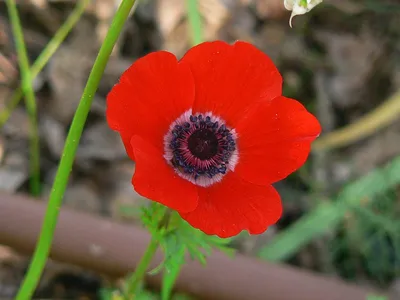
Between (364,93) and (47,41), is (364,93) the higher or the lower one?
the higher one

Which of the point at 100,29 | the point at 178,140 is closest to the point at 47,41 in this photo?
the point at 100,29

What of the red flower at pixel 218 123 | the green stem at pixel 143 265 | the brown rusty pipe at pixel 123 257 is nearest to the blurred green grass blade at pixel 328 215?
the brown rusty pipe at pixel 123 257

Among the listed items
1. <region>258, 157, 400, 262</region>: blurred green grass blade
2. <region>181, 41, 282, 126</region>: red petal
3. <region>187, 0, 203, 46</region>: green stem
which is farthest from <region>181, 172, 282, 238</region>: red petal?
<region>258, 157, 400, 262</region>: blurred green grass blade

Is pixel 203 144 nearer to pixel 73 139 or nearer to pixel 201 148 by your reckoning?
pixel 201 148

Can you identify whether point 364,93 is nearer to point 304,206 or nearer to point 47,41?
point 304,206

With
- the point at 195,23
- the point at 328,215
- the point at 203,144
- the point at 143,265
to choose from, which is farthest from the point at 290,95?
the point at 143,265

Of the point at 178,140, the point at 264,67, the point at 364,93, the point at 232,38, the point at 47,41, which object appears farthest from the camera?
the point at 364,93
